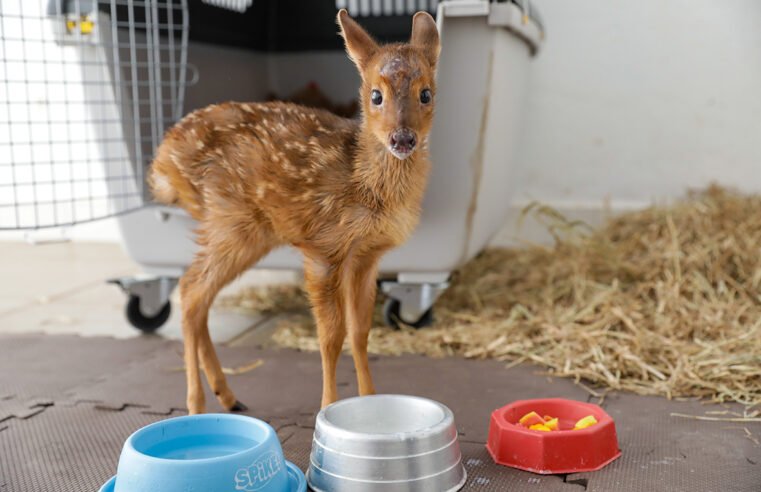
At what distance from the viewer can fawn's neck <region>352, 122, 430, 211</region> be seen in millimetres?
1803

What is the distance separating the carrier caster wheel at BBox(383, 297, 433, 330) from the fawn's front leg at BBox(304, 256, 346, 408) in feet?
3.02

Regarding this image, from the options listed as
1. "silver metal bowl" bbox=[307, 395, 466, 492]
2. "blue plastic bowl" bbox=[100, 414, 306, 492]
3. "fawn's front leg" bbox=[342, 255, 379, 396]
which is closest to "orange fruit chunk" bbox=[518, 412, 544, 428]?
"silver metal bowl" bbox=[307, 395, 466, 492]

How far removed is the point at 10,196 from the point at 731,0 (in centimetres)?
352

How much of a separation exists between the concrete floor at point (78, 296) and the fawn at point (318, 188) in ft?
2.79

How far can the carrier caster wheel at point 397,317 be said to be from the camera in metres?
2.78

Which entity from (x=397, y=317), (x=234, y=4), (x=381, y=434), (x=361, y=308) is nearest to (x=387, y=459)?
(x=381, y=434)

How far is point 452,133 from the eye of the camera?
2.54 m

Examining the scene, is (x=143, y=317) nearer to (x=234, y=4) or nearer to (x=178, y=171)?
(x=178, y=171)

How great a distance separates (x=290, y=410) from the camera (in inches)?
79.5

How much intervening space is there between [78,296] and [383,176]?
2.09m

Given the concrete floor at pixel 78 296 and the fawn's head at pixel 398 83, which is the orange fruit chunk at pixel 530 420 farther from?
the concrete floor at pixel 78 296

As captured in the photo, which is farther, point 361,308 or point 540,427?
point 361,308

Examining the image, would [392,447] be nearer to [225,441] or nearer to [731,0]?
[225,441]

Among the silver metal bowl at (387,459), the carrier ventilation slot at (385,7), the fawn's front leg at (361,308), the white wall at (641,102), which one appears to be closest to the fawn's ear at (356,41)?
the fawn's front leg at (361,308)
